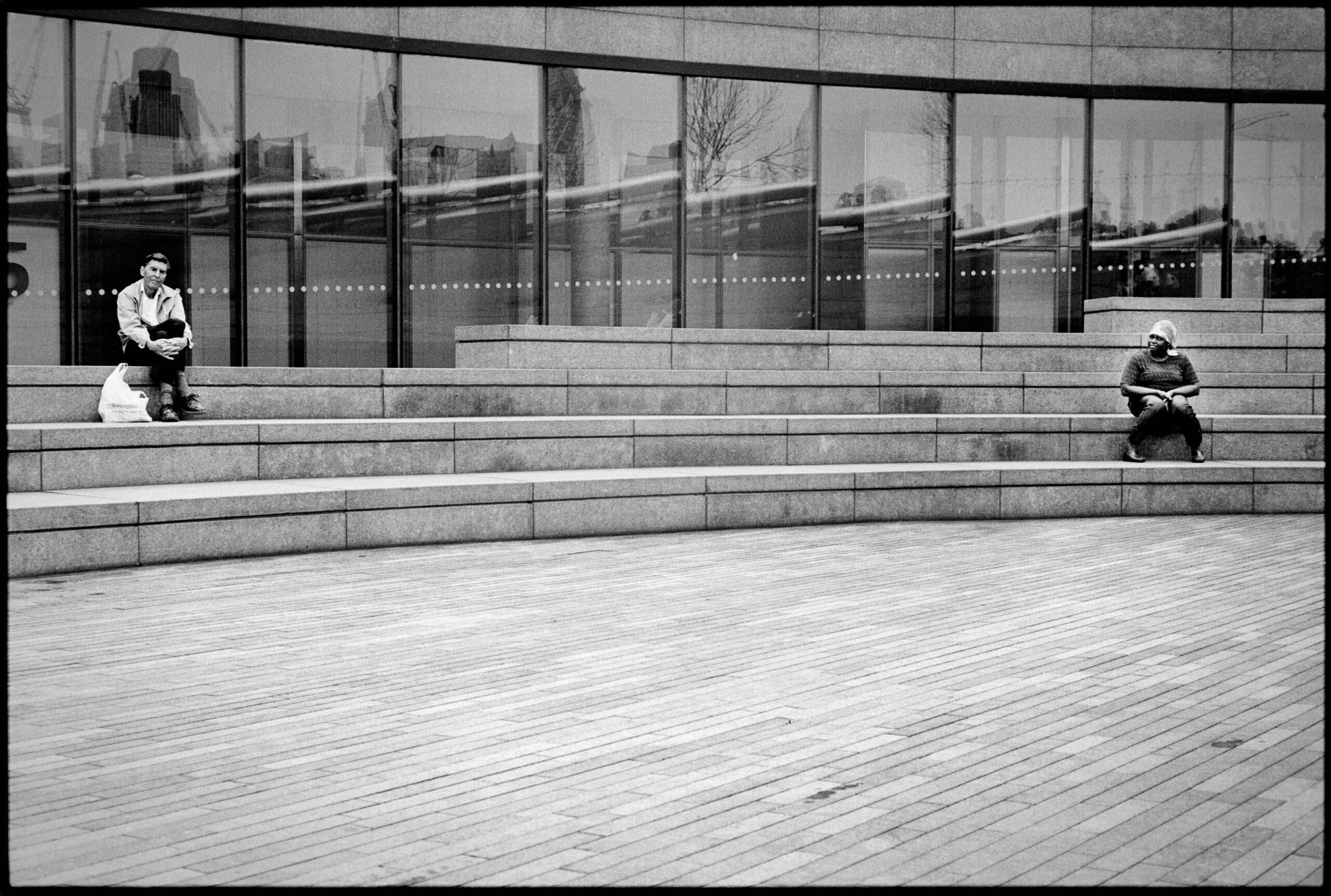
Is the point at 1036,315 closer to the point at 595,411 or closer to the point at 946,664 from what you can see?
the point at 595,411

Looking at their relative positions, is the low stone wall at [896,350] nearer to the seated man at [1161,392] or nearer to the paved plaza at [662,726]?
the seated man at [1161,392]

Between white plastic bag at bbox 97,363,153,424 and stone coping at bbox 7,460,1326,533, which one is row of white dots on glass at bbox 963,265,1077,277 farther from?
white plastic bag at bbox 97,363,153,424

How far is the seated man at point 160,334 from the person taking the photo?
12328 mm

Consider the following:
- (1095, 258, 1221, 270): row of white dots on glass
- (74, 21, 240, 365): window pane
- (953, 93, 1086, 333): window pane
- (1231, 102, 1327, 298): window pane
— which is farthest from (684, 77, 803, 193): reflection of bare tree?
(1231, 102, 1327, 298): window pane

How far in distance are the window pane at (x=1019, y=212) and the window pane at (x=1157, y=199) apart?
1.27 feet

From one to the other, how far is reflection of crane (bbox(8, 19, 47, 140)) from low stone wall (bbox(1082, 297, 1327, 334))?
1312 centimetres

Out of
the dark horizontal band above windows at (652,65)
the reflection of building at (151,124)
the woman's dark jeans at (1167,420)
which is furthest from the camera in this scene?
the dark horizontal band above windows at (652,65)

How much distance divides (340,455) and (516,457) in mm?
1696

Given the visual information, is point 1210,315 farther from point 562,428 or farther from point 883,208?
point 562,428

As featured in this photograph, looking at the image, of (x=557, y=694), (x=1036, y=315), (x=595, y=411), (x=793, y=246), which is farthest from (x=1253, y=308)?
(x=557, y=694)

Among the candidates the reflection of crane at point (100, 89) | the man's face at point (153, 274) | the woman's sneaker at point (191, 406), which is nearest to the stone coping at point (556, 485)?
the woman's sneaker at point (191, 406)

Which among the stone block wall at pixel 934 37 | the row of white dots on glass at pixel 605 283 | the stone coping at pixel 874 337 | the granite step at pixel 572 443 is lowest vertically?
the granite step at pixel 572 443

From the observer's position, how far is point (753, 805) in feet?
15.3

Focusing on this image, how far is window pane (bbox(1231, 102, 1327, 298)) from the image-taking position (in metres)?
20.5
